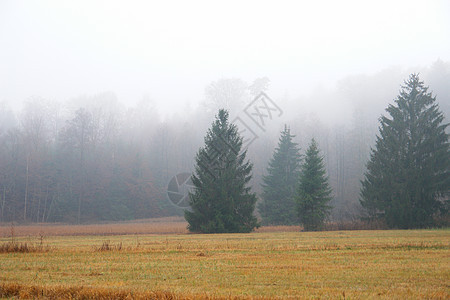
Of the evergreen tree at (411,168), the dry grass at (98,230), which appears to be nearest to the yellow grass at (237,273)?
the dry grass at (98,230)

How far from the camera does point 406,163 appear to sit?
37312 mm

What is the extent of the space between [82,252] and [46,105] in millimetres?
70830

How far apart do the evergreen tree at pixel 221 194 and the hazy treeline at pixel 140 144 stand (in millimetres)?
26440

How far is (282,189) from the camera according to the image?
50406mm

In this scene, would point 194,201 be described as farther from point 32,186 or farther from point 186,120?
point 186,120

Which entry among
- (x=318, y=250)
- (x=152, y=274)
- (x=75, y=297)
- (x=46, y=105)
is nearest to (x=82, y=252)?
(x=152, y=274)

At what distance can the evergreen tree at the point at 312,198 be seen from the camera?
35.7 m

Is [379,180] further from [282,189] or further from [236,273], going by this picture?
[236,273]

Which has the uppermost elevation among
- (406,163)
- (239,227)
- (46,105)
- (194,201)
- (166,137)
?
(46,105)

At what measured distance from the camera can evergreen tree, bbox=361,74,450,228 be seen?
35125mm

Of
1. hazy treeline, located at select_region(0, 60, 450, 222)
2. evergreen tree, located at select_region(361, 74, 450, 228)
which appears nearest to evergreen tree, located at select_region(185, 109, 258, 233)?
evergreen tree, located at select_region(361, 74, 450, 228)

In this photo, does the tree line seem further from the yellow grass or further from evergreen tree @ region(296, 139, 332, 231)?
the yellow grass

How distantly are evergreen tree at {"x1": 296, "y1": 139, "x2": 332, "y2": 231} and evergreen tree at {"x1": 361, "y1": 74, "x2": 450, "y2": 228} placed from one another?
5116 millimetres

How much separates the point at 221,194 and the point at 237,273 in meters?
23.8
